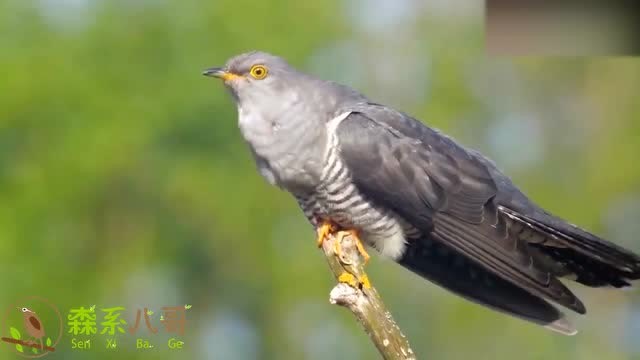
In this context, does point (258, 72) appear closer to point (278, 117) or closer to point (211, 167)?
point (278, 117)

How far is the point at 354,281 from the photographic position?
1645 millimetres

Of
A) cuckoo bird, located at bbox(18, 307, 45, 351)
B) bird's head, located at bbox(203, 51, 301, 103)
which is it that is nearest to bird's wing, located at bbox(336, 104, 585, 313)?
bird's head, located at bbox(203, 51, 301, 103)

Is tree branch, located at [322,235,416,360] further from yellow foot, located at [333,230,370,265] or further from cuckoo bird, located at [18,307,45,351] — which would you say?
cuckoo bird, located at [18,307,45,351]

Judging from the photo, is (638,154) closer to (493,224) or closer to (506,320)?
(506,320)

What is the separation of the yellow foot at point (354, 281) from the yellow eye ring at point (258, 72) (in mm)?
397

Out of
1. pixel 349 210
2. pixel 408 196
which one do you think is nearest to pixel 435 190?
pixel 408 196

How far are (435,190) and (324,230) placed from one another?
23 centimetres

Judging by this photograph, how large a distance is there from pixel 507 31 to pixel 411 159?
4.37ft

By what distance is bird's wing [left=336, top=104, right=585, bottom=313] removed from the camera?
1.76 meters

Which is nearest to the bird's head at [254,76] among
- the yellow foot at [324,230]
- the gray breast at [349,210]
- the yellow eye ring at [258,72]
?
the yellow eye ring at [258,72]

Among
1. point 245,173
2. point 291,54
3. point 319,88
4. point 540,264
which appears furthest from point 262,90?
point 245,173

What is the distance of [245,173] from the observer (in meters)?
3.26

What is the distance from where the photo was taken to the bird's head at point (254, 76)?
174cm

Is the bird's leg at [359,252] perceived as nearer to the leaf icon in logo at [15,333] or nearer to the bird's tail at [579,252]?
the bird's tail at [579,252]
